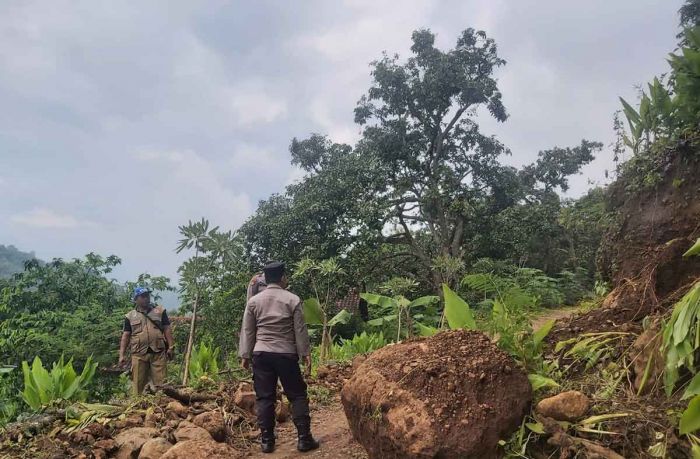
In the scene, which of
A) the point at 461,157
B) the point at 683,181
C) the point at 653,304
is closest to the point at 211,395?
the point at 653,304

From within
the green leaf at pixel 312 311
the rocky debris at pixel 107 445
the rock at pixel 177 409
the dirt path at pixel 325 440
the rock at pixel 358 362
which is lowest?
the dirt path at pixel 325 440

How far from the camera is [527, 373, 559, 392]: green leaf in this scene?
3502 mm

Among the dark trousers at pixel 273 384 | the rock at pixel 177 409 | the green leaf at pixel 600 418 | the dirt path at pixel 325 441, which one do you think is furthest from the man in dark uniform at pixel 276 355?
the green leaf at pixel 600 418

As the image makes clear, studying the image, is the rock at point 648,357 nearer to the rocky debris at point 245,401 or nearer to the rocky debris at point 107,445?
the rocky debris at point 245,401

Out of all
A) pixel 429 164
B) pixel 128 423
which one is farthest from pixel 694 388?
pixel 429 164

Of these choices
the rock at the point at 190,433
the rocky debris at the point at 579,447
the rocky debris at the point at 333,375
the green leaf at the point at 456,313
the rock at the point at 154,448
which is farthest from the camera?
the rocky debris at the point at 333,375

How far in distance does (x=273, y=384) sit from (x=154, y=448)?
105 centimetres

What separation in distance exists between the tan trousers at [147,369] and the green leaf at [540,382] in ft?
15.7

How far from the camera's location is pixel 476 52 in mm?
18562

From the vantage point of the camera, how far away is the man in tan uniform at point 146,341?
6551mm

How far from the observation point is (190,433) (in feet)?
14.6

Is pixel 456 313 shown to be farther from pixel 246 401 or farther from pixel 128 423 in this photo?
pixel 128 423

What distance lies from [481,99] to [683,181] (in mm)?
14129

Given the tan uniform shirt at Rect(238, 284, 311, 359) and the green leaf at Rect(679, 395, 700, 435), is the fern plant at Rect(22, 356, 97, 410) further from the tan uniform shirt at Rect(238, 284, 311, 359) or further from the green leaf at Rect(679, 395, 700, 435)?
the green leaf at Rect(679, 395, 700, 435)
